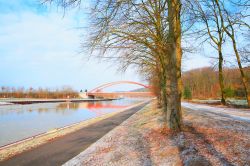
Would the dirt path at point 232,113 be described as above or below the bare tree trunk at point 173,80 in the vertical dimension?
below

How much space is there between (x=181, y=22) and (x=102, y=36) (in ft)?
11.2

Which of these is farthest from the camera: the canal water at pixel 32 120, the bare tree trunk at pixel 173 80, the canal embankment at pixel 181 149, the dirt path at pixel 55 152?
the canal water at pixel 32 120

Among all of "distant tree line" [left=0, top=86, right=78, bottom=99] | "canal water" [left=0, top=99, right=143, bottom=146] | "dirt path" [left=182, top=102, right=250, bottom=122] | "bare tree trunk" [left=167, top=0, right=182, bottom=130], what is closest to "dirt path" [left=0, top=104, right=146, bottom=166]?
"canal water" [left=0, top=99, right=143, bottom=146]

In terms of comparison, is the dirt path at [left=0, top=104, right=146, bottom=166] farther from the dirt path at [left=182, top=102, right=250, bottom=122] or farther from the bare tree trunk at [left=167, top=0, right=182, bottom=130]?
the dirt path at [left=182, top=102, right=250, bottom=122]

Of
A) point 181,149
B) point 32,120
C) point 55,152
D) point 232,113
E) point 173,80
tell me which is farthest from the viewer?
point 32,120

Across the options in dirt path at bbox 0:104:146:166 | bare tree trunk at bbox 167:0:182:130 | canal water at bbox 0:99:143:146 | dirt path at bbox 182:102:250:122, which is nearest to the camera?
dirt path at bbox 0:104:146:166

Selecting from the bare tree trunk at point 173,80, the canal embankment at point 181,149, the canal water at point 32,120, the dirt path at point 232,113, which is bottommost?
the canal water at point 32,120

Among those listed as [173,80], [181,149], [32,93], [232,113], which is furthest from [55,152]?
Result: [32,93]

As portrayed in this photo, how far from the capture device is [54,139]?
1109 centimetres

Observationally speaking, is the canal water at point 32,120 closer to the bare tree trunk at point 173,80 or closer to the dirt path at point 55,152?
the dirt path at point 55,152

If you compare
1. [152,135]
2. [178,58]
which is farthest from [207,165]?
[178,58]

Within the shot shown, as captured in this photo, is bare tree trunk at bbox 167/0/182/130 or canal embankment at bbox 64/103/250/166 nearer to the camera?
canal embankment at bbox 64/103/250/166

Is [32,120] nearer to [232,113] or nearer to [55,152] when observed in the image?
[55,152]

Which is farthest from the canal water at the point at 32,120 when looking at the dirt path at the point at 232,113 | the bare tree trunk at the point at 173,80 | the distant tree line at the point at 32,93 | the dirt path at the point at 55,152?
the distant tree line at the point at 32,93
